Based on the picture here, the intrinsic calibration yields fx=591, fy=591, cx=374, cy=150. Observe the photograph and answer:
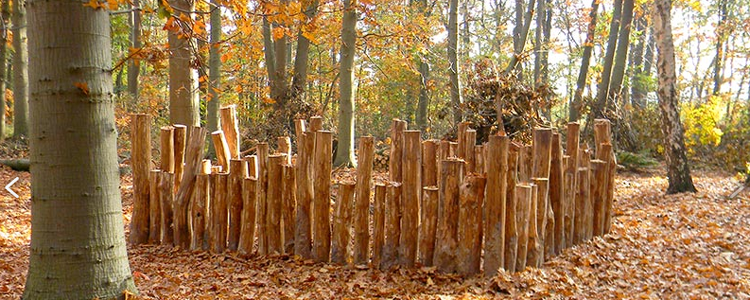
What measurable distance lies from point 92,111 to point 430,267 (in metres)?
2.71

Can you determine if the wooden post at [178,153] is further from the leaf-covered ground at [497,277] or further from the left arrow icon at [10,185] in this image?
the left arrow icon at [10,185]

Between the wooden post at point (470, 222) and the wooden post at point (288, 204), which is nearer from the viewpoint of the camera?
the wooden post at point (470, 222)

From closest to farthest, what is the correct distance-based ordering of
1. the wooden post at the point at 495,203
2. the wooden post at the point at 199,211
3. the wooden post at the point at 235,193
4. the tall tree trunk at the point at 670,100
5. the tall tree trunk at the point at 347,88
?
1. the wooden post at the point at 495,203
2. the wooden post at the point at 235,193
3. the wooden post at the point at 199,211
4. the tall tree trunk at the point at 670,100
5. the tall tree trunk at the point at 347,88

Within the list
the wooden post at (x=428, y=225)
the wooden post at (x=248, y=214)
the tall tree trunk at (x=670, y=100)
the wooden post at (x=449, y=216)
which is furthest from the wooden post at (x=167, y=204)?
the tall tree trunk at (x=670, y=100)

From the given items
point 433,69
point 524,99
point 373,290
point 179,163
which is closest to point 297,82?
point 524,99

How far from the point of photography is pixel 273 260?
16.8 feet

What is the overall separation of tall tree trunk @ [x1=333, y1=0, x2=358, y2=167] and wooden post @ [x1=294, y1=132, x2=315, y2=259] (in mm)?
5718

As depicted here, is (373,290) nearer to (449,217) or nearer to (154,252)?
(449,217)

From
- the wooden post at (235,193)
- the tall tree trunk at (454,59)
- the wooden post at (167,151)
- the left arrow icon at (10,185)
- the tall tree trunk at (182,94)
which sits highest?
the tall tree trunk at (454,59)

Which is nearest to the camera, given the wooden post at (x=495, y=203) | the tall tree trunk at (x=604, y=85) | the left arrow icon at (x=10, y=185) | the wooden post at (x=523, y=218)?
the wooden post at (x=495, y=203)

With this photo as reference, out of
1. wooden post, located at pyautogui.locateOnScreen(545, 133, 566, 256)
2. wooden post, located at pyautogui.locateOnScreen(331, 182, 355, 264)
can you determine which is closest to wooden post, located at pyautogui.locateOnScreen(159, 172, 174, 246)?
wooden post, located at pyautogui.locateOnScreen(331, 182, 355, 264)

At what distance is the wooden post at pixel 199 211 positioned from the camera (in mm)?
5438

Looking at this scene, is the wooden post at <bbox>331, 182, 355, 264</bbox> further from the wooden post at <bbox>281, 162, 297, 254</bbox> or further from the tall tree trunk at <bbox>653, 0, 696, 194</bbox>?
the tall tree trunk at <bbox>653, 0, 696, 194</bbox>

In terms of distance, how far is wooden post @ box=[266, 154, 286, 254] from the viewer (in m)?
5.12
